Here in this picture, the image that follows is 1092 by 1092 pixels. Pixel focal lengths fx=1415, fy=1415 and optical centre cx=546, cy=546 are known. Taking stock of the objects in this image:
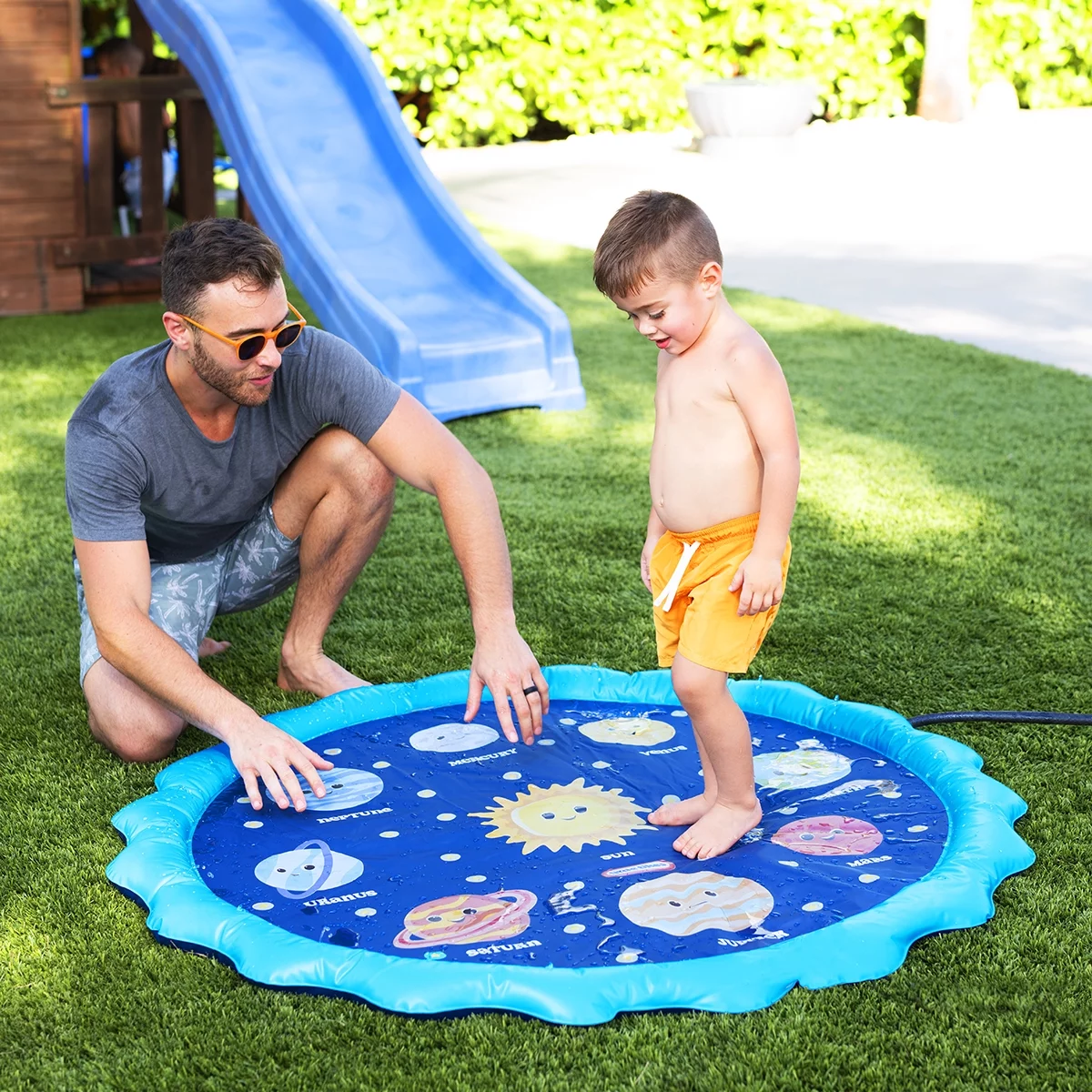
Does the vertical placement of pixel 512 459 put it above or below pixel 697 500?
below

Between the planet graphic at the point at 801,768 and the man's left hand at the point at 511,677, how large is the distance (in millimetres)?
464

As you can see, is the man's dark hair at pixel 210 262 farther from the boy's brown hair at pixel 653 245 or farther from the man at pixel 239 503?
the boy's brown hair at pixel 653 245

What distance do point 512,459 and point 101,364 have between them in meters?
2.16

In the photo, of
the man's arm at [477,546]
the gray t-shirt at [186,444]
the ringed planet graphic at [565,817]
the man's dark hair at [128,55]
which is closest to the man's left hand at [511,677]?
the man's arm at [477,546]

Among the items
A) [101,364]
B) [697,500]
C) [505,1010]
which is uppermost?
[697,500]

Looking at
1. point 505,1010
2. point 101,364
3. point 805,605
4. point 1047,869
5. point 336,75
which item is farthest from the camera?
point 336,75

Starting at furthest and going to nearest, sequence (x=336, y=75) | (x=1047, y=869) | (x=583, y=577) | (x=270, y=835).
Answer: (x=336, y=75) → (x=583, y=577) → (x=270, y=835) → (x=1047, y=869)

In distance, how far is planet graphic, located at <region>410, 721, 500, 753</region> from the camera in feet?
9.36

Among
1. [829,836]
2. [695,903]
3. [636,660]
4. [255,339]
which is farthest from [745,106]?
[695,903]

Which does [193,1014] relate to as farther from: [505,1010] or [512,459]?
[512,459]

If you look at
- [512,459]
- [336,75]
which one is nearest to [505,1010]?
[512,459]

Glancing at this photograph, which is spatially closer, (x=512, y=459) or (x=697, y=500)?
(x=697, y=500)

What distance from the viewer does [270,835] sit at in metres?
2.50

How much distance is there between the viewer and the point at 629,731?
2.92 metres
